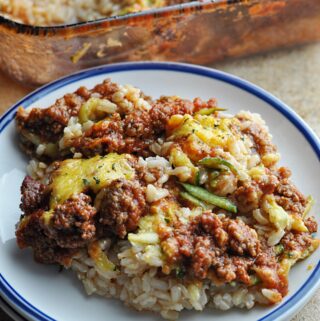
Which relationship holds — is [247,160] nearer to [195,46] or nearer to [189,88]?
[189,88]

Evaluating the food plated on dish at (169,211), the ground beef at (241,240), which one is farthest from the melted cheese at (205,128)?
the ground beef at (241,240)

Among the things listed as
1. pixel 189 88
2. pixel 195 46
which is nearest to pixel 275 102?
pixel 189 88

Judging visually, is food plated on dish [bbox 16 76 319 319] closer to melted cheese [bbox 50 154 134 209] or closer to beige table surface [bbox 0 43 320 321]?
melted cheese [bbox 50 154 134 209]

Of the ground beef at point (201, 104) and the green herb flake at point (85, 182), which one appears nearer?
the green herb flake at point (85, 182)

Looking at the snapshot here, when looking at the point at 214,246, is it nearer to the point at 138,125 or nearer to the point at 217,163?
the point at 217,163

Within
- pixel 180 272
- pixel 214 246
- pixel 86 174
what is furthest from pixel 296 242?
pixel 86 174

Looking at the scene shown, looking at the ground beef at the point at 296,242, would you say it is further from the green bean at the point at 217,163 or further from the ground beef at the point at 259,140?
the ground beef at the point at 259,140
